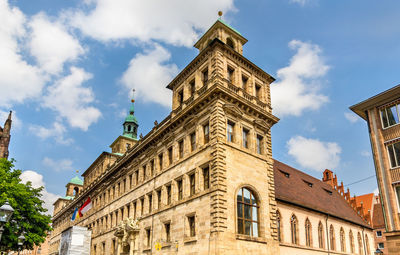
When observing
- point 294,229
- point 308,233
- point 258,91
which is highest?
point 258,91

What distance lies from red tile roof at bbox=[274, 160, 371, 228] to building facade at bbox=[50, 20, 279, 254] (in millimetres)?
7049

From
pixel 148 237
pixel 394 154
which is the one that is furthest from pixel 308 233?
pixel 148 237

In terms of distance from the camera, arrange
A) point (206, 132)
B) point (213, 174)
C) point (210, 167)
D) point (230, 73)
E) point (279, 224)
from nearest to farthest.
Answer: point (213, 174), point (210, 167), point (206, 132), point (230, 73), point (279, 224)

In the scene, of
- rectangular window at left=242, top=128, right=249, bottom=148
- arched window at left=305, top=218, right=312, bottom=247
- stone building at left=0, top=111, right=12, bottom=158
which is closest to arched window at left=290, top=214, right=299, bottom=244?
arched window at left=305, top=218, right=312, bottom=247

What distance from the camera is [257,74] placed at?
31.5 metres

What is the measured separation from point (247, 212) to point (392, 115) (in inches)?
532

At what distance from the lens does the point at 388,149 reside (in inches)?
991

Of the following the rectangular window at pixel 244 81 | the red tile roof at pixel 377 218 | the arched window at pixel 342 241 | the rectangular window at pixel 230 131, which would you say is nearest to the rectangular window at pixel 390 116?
the rectangular window at pixel 244 81

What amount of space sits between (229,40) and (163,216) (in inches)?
702

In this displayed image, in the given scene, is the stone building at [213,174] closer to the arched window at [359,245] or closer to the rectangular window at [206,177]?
the rectangular window at [206,177]

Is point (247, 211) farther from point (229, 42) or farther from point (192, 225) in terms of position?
point (229, 42)

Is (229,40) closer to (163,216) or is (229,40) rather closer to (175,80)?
(175,80)

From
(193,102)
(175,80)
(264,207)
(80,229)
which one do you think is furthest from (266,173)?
(80,229)

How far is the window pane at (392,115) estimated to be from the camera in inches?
993
